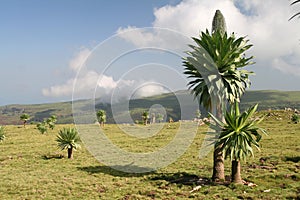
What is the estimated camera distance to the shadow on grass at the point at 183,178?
20.9 meters

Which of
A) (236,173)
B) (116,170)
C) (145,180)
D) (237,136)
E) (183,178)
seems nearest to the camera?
(237,136)

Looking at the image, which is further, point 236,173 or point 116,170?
point 116,170

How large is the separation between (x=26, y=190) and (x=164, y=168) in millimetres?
12116

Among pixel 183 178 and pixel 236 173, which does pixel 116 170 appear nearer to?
pixel 183 178

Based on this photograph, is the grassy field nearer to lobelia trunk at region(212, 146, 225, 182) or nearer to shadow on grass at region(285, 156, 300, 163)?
shadow on grass at region(285, 156, 300, 163)

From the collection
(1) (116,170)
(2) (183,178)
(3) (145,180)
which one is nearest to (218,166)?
(2) (183,178)

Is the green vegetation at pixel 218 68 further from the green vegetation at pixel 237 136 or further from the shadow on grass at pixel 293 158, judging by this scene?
the shadow on grass at pixel 293 158

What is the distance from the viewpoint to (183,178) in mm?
22531

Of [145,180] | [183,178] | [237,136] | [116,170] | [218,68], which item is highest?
[218,68]

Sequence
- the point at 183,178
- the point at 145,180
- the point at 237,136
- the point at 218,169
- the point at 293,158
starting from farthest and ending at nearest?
the point at 293,158
the point at 145,180
the point at 183,178
the point at 218,169
the point at 237,136

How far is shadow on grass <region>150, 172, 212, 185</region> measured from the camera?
2095 centimetres

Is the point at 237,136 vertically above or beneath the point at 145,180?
above

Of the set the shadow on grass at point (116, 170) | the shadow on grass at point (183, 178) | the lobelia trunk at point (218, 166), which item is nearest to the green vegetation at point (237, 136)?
the lobelia trunk at point (218, 166)

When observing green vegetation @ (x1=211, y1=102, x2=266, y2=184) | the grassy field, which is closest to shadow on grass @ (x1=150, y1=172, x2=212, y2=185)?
the grassy field
